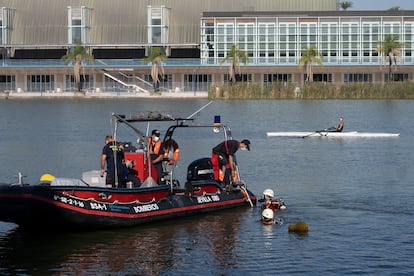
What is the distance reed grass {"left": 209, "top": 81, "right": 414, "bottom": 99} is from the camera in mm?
109688

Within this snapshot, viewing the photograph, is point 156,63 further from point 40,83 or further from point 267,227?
point 267,227

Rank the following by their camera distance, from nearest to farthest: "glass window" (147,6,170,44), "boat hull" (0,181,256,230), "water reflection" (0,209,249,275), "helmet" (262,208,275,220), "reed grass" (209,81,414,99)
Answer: "water reflection" (0,209,249,275) < "boat hull" (0,181,256,230) < "helmet" (262,208,275,220) < "reed grass" (209,81,414,99) < "glass window" (147,6,170,44)

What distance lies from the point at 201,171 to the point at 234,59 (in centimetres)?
10067

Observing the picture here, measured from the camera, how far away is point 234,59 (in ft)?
430

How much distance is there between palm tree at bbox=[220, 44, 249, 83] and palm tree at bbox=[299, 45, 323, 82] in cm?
766

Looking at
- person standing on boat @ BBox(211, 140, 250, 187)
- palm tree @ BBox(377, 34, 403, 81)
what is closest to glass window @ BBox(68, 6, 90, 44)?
palm tree @ BBox(377, 34, 403, 81)

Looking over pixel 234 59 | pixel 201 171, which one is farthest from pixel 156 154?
pixel 234 59

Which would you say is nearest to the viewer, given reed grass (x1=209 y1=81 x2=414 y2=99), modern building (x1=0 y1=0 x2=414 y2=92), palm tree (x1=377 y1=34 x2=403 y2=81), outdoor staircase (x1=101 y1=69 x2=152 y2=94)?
reed grass (x1=209 y1=81 x2=414 y2=99)

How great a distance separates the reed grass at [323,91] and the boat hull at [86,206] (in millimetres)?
82066

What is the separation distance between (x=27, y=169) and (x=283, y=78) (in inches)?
3764

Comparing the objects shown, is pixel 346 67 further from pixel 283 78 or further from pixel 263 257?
pixel 263 257

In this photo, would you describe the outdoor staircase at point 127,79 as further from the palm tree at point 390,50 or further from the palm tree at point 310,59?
the palm tree at point 390,50

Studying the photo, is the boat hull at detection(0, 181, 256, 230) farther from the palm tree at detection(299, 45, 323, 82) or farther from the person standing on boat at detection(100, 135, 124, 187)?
the palm tree at detection(299, 45, 323, 82)

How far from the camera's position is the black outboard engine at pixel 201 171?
1221 inches
